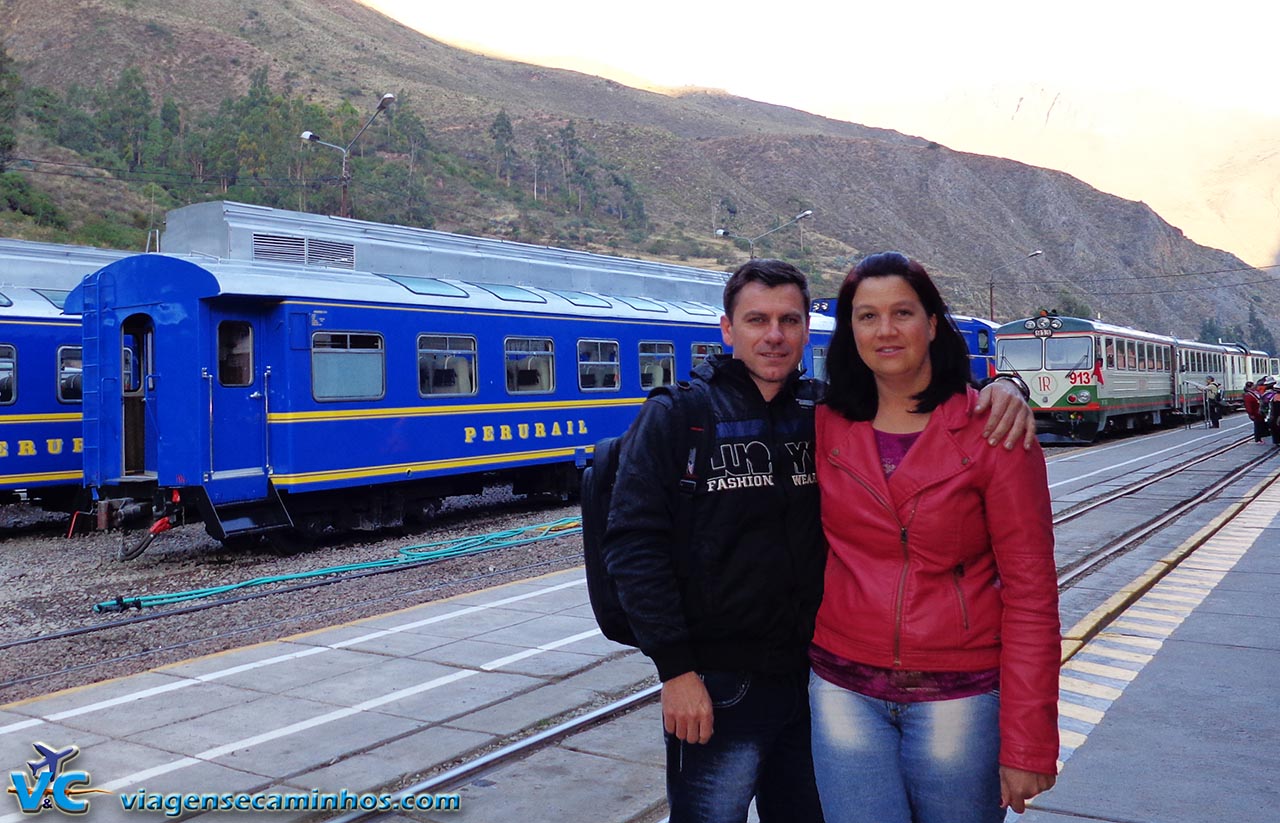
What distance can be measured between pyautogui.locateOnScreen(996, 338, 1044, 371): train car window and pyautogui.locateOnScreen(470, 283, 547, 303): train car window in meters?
17.3

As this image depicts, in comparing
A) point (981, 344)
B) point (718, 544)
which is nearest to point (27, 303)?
point (718, 544)

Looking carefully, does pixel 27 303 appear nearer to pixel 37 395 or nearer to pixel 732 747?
pixel 37 395

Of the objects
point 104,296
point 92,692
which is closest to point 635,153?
point 104,296

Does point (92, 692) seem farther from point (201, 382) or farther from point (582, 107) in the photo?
point (582, 107)

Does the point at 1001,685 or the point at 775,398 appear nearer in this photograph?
the point at 1001,685

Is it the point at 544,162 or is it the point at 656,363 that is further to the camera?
the point at 544,162

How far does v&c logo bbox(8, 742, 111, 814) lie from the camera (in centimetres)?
487

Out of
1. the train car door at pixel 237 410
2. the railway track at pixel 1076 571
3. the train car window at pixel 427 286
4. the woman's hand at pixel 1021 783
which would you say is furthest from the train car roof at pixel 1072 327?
the woman's hand at pixel 1021 783

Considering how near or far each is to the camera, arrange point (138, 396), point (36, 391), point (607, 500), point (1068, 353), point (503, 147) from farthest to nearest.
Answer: point (503, 147), point (1068, 353), point (36, 391), point (138, 396), point (607, 500)

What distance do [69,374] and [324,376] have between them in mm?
5294

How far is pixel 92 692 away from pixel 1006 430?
20.4 feet

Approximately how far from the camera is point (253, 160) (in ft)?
211

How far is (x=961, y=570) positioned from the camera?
2.60 metres

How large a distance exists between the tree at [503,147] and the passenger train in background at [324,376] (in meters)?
70.0
